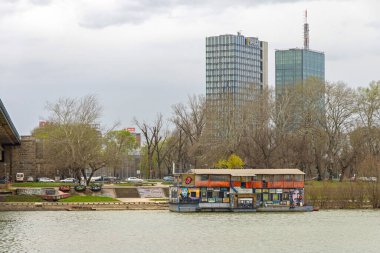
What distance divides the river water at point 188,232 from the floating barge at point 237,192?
2.75 meters

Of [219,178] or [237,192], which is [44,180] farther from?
[237,192]

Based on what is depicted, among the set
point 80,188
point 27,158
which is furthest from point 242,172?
point 27,158

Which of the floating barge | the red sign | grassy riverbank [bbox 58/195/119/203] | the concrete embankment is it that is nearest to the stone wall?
grassy riverbank [bbox 58/195/119/203]

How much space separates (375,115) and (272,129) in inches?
580

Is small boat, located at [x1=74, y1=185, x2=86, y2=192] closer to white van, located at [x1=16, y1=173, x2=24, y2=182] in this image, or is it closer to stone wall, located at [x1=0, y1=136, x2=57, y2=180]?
white van, located at [x1=16, y1=173, x2=24, y2=182]

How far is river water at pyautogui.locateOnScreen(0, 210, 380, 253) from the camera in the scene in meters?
56.1

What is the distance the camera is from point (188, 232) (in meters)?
64.7

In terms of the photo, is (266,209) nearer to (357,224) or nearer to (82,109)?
(357,224)

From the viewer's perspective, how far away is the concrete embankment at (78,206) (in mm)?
87625

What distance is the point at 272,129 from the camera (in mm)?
126125

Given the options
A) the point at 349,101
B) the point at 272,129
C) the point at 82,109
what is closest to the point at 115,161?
the point at 82,109

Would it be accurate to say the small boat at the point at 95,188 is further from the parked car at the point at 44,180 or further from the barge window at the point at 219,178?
the parked car at the point at 44,180

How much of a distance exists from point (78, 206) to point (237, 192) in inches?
638

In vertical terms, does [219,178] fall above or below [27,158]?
below
